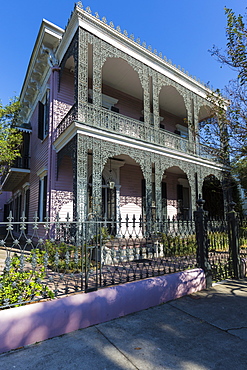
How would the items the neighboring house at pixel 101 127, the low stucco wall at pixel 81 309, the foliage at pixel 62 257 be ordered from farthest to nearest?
the neighboring house at pixel 101 127 → the foliage at pixel 62 257 → the low stucco wall at pixel 81 309

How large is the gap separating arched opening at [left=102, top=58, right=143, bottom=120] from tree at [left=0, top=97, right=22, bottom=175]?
4.69 meters

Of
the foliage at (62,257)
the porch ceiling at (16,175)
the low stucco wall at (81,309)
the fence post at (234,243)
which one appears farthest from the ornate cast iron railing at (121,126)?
the porch ceiling at (16,175)

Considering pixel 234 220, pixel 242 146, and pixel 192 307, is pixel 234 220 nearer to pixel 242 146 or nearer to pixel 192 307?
pixel 242 146

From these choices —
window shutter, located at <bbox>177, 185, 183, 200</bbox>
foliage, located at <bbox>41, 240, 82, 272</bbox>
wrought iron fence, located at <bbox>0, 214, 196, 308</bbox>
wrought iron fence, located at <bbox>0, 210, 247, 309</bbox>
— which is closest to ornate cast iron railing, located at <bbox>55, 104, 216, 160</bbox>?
wrought iron fence, located at <bbox>0, 210, 247, 309</bbox>

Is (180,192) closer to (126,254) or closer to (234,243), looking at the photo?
(234,243)

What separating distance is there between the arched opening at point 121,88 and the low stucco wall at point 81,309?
8.42 m

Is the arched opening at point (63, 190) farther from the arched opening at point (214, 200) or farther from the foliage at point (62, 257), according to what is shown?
the arched opening at point (214, 200)

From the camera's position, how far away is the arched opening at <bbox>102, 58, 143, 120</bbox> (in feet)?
30.9

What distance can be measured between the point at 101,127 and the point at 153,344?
6482 millimetres

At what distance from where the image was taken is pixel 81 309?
2957 mm

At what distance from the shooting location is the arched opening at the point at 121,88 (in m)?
9.42

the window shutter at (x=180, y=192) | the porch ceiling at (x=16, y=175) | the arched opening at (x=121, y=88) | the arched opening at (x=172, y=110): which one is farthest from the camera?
the window shutter at (x=180, y=192)

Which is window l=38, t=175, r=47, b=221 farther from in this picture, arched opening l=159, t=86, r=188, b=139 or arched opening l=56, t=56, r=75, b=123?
arched opening l=159, t=86, r=188, b=139

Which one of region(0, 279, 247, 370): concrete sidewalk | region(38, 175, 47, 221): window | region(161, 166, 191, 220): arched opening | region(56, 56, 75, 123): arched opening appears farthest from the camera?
region(161, 166, 191, 220): arched opening
